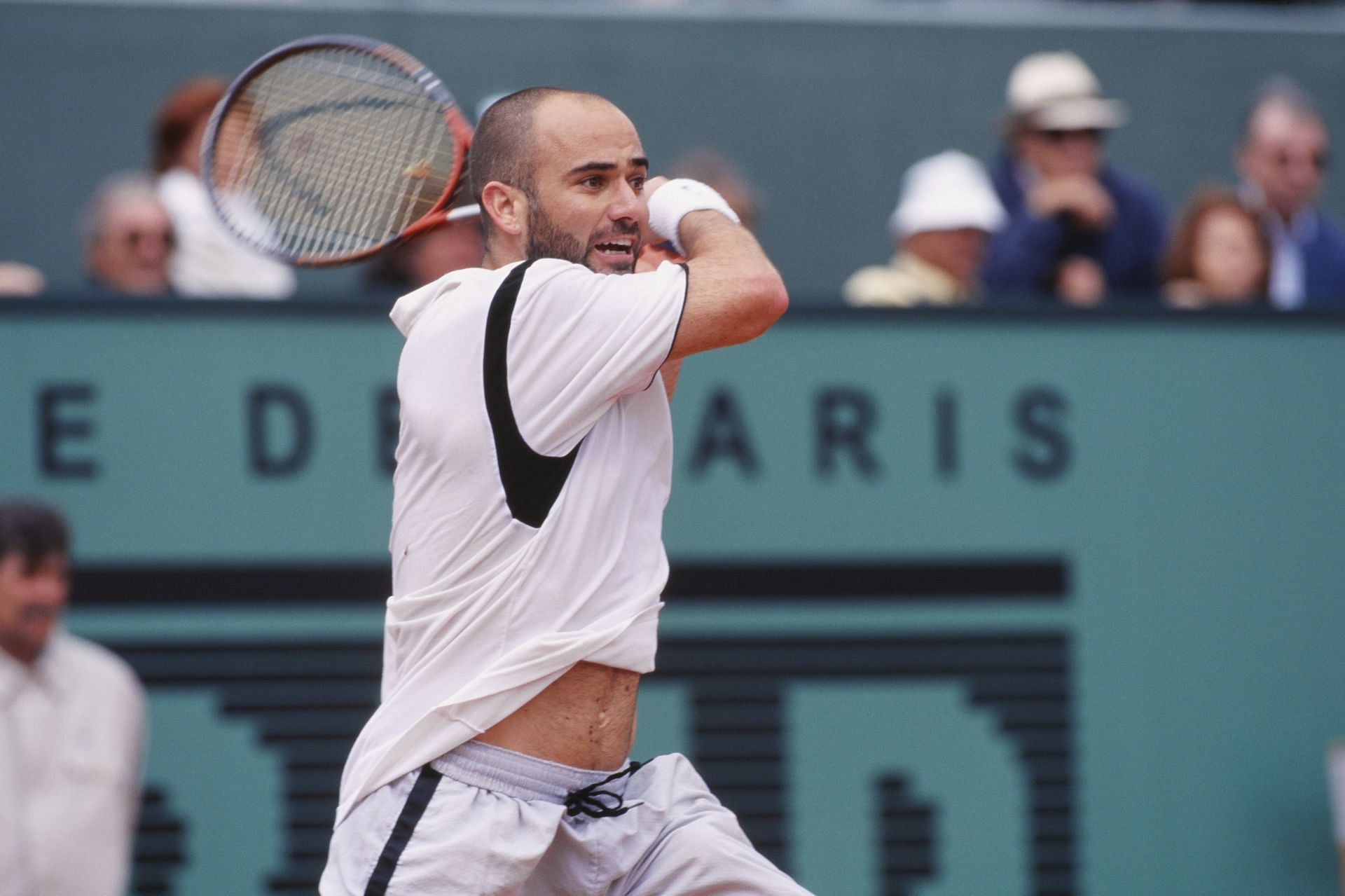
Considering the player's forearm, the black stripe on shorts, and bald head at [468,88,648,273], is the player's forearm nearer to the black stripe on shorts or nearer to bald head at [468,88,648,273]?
bald head at [468,88,648,273]

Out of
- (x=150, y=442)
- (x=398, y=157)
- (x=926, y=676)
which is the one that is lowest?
(x=926, y=676)

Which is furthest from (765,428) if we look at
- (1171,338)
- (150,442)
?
(150,442)

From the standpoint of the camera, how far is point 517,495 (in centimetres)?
316

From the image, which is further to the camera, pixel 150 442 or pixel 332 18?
pixel 332 18

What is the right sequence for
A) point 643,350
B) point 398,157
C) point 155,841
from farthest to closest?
1. point 155,841
2. point 398,157
3. point 643,350

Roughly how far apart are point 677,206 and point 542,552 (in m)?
0.68

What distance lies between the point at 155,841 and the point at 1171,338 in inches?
139

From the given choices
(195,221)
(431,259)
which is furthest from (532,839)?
(195,221)

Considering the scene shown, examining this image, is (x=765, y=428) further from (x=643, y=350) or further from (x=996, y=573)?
(x=643, y=350)

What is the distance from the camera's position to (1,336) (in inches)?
235

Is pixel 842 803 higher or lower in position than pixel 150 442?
lower

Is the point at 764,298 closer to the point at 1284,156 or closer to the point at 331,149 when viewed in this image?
the point at 331,149

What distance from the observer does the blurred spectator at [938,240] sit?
6.76 m

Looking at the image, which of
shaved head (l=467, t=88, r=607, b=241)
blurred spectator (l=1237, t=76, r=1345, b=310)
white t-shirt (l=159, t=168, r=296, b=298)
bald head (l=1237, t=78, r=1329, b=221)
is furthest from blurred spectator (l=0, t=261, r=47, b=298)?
bald head (l=1237, t=78, r=1329, b=221)
